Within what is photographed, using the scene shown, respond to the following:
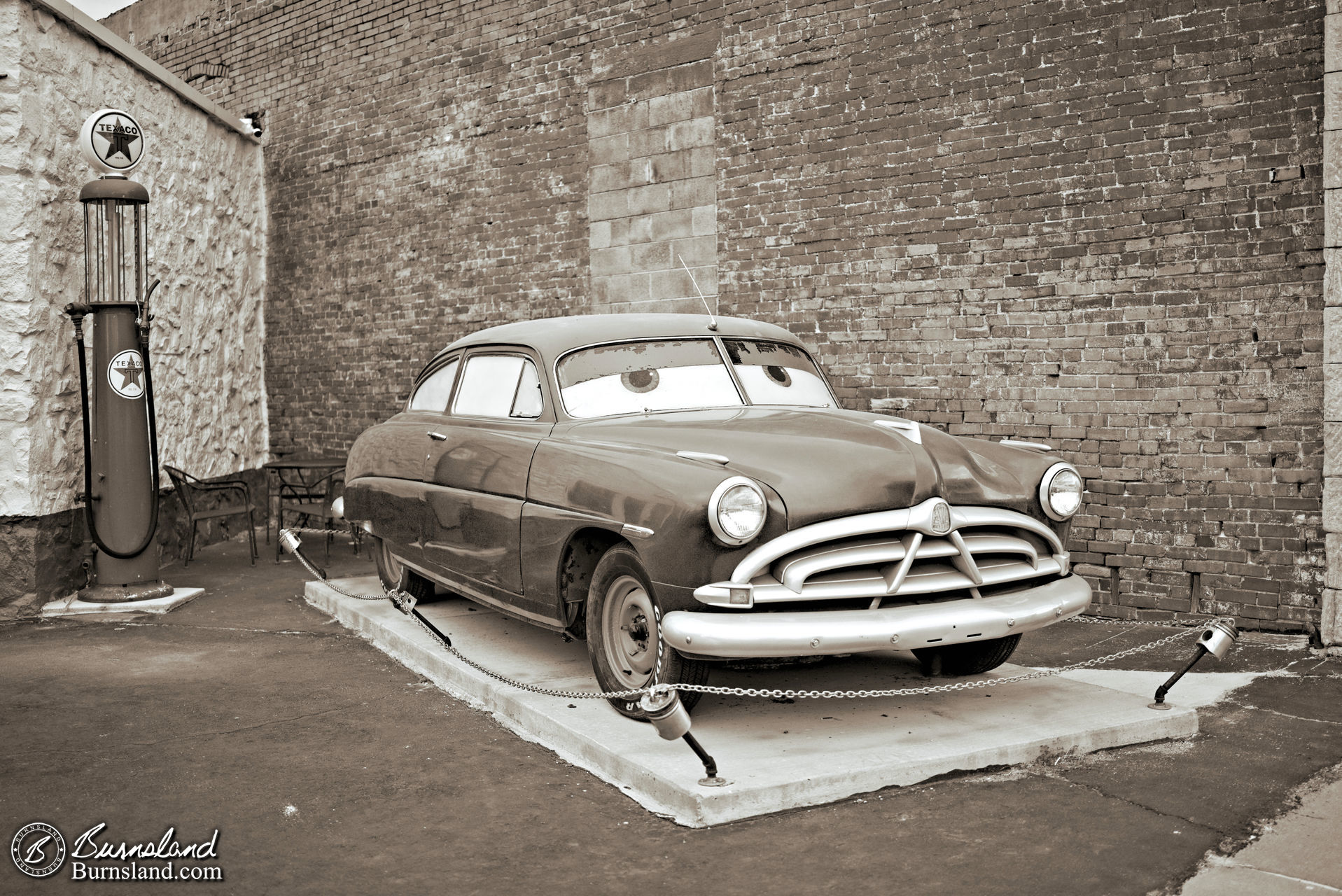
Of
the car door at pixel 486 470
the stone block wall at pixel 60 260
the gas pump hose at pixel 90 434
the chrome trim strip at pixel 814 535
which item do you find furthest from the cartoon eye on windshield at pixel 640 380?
the stone block wall at pixel 60 260

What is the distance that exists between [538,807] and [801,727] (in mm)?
1077

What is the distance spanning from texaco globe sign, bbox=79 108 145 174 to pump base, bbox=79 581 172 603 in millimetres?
2607

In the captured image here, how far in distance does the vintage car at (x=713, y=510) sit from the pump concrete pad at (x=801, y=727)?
0.26 meters

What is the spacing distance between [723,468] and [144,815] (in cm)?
217

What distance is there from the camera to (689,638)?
12.5 feet

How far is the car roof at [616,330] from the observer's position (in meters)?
→ 5.36

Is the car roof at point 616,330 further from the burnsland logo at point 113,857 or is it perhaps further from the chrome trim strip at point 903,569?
the burnsland logo at point 113,857

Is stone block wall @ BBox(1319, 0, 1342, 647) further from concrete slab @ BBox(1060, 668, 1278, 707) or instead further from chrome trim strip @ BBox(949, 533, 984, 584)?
chrome trim strip @ BBox(949, 533, 984, 584)

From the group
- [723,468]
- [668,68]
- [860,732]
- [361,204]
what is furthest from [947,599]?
[361,204]

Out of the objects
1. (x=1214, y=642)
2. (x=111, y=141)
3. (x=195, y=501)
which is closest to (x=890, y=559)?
(x=1214, y=642)

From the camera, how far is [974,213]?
6.90 metres

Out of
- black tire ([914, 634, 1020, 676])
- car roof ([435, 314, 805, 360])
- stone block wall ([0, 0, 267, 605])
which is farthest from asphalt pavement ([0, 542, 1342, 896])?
stone block wall ([0, 0, 267, 605])

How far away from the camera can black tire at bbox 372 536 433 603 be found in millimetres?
6645

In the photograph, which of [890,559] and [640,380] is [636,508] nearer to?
[890,559]
